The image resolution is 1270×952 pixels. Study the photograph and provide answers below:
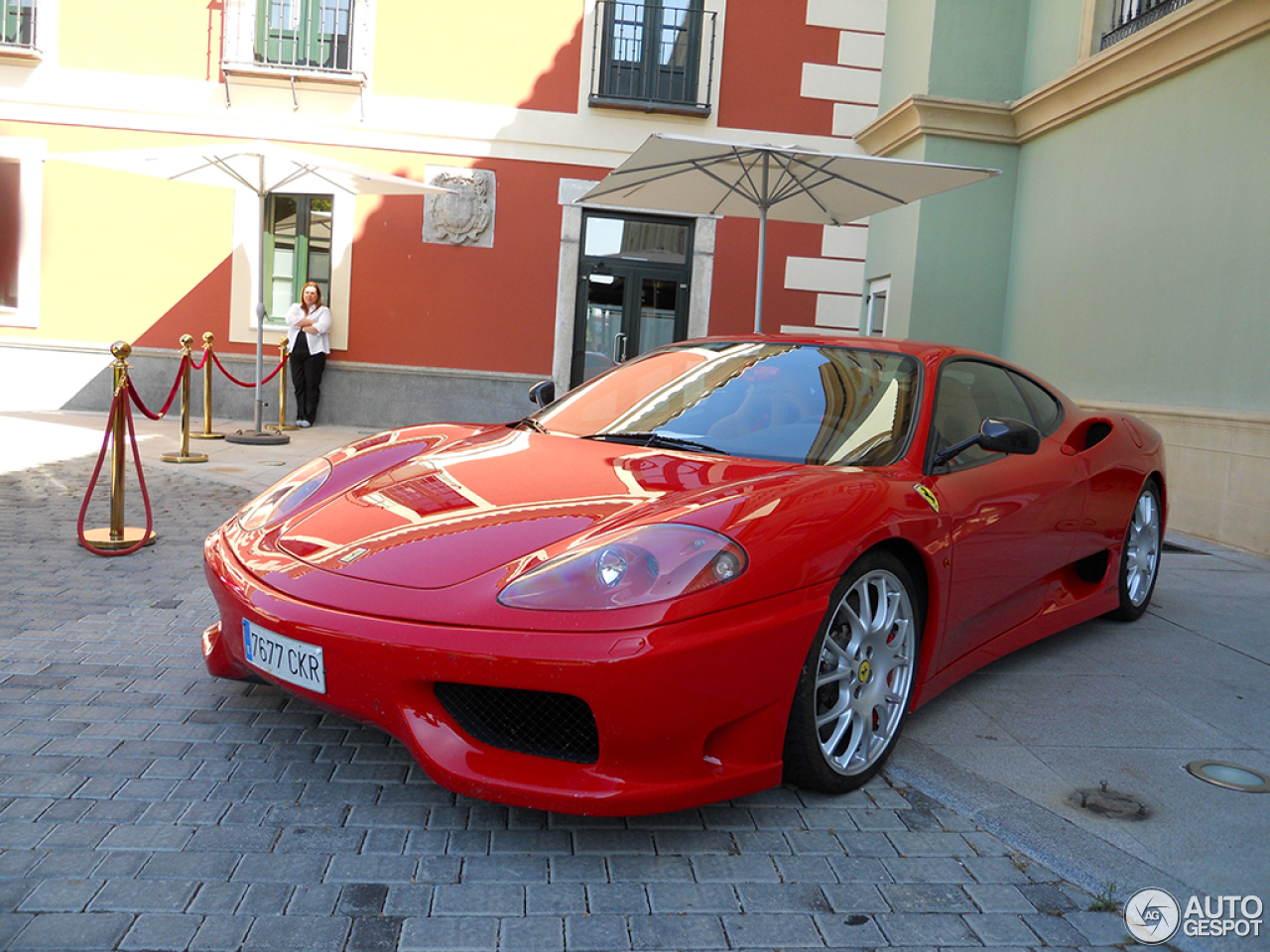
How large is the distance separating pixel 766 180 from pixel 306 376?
674 centimetres

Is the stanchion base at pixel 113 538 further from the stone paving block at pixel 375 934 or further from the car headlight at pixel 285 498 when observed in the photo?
the stone paving block at pixel 375 934

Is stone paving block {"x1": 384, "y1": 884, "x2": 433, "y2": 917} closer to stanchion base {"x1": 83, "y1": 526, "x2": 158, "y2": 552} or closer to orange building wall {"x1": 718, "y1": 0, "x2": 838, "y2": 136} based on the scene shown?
stanchion base {"x1": 83, "y1": 526, "x2": 158, "y2": 552}

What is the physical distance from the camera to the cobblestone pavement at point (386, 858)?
2021mm

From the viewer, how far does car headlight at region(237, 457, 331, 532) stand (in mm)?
3028

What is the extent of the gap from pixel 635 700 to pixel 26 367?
12.4 meters

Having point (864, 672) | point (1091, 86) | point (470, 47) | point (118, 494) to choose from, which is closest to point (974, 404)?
point (864, 672)

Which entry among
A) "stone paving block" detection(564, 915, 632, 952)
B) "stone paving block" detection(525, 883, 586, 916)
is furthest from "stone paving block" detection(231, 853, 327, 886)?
"stone paving block" detection(564, 915, 632, 952)

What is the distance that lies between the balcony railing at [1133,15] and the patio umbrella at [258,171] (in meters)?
6.53

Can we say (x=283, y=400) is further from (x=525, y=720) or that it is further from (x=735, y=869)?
(x=735, y=869)

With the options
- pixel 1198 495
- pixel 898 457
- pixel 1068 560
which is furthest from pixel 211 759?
pixel 1198 495

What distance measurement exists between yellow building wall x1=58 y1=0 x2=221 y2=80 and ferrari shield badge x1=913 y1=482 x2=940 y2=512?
11780mm

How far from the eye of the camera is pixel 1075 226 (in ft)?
31.5

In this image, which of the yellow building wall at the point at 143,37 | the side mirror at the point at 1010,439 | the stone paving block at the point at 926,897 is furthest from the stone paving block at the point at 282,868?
the yellow building wall at the point at 143,37

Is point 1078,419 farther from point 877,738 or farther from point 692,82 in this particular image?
point 692,82
